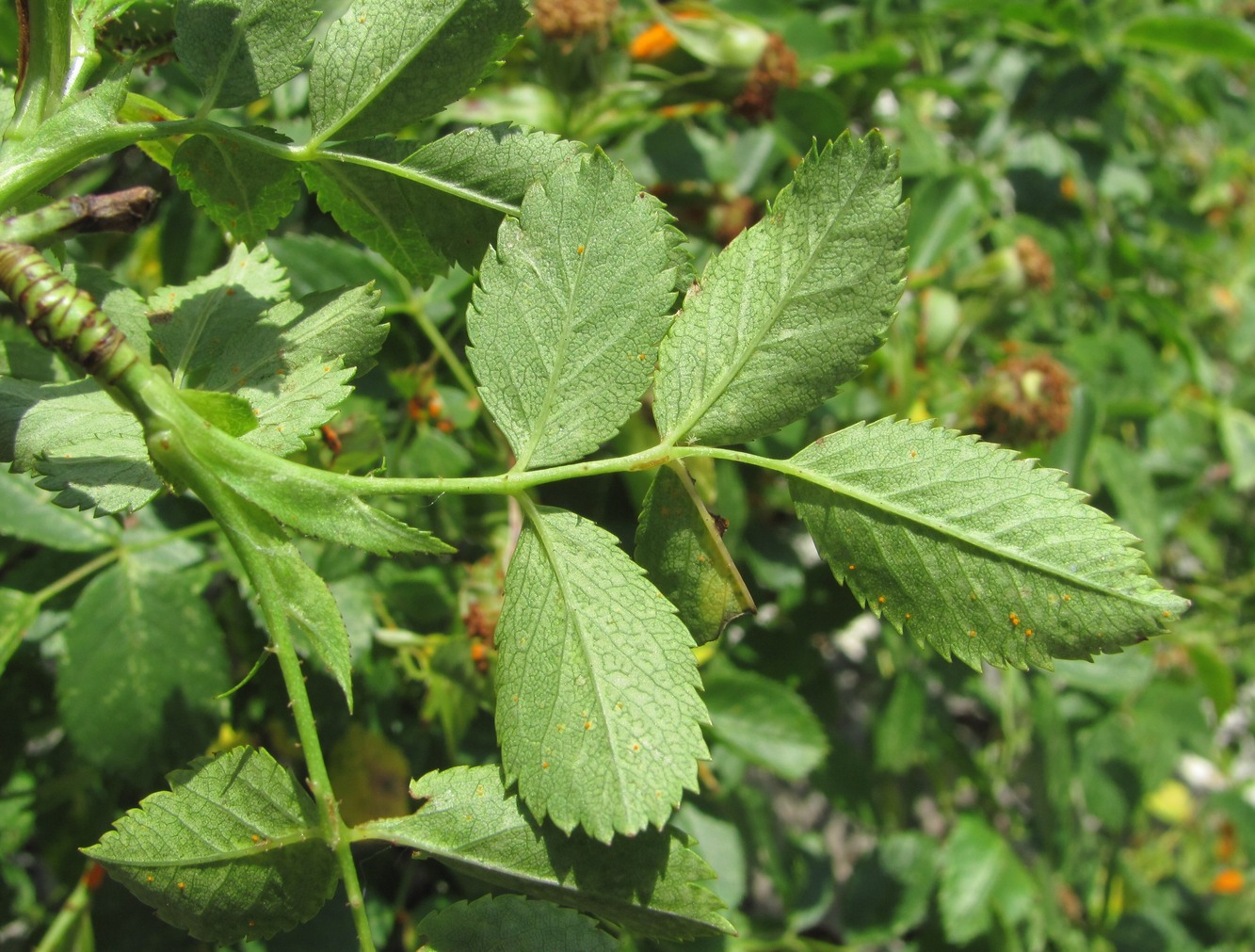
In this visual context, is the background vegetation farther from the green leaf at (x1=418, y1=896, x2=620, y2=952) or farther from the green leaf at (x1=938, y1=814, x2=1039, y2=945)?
the green leaf at (x1=418, y1=896, x2=620, y2=952)

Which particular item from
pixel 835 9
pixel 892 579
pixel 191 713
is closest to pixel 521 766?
pixel 892 579

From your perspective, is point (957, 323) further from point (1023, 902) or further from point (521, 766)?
point (521, 766)

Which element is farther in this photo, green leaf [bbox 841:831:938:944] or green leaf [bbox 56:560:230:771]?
green leaf [bbox 841:831:938:944]

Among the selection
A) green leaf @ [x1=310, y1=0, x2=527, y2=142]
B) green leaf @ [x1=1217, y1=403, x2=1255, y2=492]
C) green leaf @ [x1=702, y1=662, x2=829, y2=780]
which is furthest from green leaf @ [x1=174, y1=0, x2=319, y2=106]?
green leaf @ [x1=1217, y1=403, x2=1255, y2=492]

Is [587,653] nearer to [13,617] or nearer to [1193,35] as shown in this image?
[13,617]

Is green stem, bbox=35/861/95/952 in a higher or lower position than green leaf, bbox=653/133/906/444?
lower

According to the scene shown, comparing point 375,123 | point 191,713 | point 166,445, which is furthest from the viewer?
point 191,713
